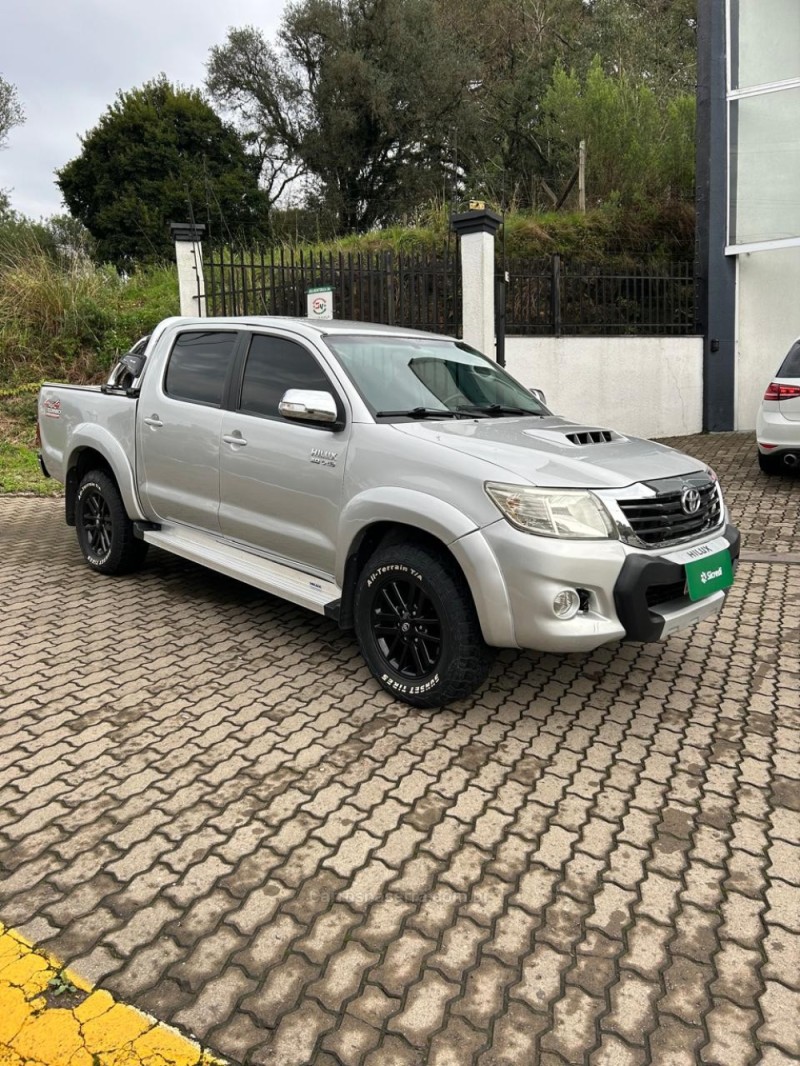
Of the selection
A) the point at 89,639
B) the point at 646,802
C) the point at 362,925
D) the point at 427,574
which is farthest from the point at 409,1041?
the point at 89,639

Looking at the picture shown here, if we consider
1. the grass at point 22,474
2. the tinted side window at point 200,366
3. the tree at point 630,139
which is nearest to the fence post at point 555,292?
the tree at point 630,139

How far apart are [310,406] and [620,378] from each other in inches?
377

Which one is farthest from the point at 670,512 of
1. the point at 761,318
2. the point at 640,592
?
the point at 761,318

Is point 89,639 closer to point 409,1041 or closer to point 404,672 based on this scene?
point 404,672

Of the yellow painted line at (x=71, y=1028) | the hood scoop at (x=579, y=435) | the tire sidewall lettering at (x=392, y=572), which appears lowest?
the yellow painted line at (x=71, y=1028)

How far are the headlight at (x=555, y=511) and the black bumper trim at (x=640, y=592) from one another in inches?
6.6

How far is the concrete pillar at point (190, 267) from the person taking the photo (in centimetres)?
1070

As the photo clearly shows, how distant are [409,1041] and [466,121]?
84.9 feet

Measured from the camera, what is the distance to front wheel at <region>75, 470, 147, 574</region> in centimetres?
557

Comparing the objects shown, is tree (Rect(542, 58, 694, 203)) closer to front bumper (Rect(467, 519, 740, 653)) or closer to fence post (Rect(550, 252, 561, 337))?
fence post (Rect(550, 252, 561, 337))

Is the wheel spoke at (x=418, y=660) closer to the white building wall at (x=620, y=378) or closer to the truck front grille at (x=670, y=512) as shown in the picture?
the truck front grille at (x=670, y=512)

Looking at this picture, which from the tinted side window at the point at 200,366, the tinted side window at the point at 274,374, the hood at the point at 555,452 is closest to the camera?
the hood at the point at 555,452

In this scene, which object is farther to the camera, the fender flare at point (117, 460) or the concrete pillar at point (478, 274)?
the concrete pillar at point (478, 274)

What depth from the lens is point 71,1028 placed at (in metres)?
2.06
